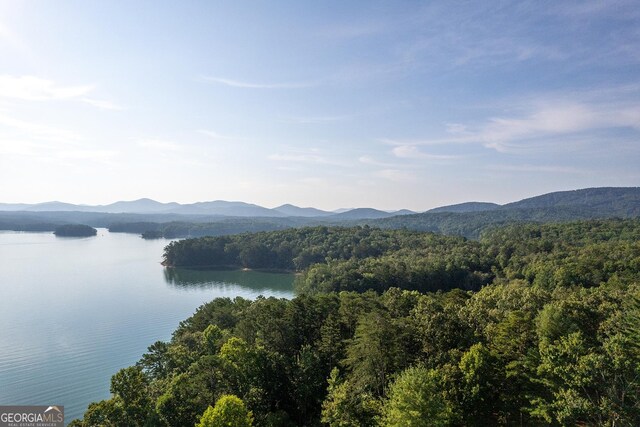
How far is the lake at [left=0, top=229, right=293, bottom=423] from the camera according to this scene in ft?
106

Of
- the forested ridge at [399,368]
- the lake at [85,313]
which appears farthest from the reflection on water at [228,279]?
the forested ridge at [399,368]

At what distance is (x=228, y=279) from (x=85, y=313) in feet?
128

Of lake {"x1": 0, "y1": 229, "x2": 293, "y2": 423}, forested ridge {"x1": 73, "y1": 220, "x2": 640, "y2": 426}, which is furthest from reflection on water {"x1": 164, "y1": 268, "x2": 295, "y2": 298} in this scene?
forested ridge {"x1": 73, "y1": 220, "x2": 640, "y2": 426}

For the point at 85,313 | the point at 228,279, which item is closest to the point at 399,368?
the point at 85,313

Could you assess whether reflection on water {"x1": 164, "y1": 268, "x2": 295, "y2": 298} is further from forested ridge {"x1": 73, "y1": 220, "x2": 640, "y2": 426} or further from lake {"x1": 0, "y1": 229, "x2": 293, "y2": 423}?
forested ridge {"x1": 73, "y1": 220, "x2": 640, "y2": 426}

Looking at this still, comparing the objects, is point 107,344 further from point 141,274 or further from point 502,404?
point 141,274

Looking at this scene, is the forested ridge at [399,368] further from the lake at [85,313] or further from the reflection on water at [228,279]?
the reflection on water at [228,279]

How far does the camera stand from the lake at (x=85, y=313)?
106ft

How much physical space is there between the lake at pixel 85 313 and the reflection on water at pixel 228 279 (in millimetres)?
219

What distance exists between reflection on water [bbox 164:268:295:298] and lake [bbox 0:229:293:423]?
219 mm

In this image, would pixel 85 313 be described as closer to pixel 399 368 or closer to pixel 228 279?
pixel 228 279

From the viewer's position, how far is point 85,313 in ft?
178

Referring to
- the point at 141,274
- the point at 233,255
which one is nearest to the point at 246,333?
the point at 141,274

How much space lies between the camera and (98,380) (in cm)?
3288
